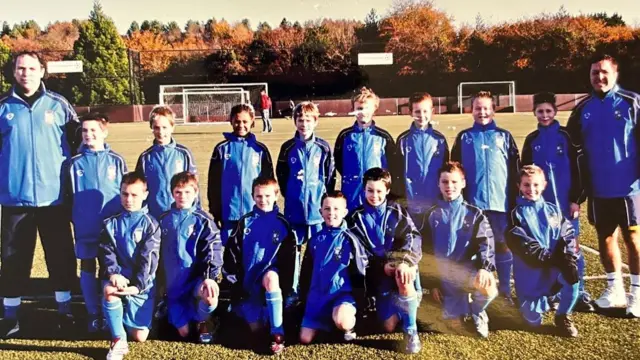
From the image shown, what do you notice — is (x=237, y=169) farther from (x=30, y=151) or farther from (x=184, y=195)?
(x=30, y=151)

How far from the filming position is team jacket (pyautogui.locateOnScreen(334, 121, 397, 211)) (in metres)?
2.99

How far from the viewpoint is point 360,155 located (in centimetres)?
299

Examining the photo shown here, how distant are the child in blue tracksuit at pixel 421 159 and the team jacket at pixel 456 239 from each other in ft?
0.47

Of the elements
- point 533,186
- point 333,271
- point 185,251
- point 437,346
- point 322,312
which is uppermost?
point 533,186

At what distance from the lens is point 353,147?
301 cm

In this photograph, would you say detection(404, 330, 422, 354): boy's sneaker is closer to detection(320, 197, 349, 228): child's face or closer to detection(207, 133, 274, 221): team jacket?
detection(320, 197, 349, 228): child's face

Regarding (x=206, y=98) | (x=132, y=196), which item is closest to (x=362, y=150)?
(x=132, y=196)

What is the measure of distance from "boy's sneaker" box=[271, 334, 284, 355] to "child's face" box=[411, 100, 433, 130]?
4.38 ft

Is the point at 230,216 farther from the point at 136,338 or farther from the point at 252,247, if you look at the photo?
the point at 136,338

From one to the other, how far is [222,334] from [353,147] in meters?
1.20

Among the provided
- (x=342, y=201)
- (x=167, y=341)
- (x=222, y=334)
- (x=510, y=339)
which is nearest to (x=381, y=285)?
(x=342, y=201)

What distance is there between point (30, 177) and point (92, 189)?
32 cm

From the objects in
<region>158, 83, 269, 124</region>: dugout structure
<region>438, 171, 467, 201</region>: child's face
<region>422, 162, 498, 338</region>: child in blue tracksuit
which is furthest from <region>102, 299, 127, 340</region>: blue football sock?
<region>158, 83, 269, 124</region>: dugout structure

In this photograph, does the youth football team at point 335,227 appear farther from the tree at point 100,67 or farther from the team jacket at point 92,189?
the tree at point 100,67
